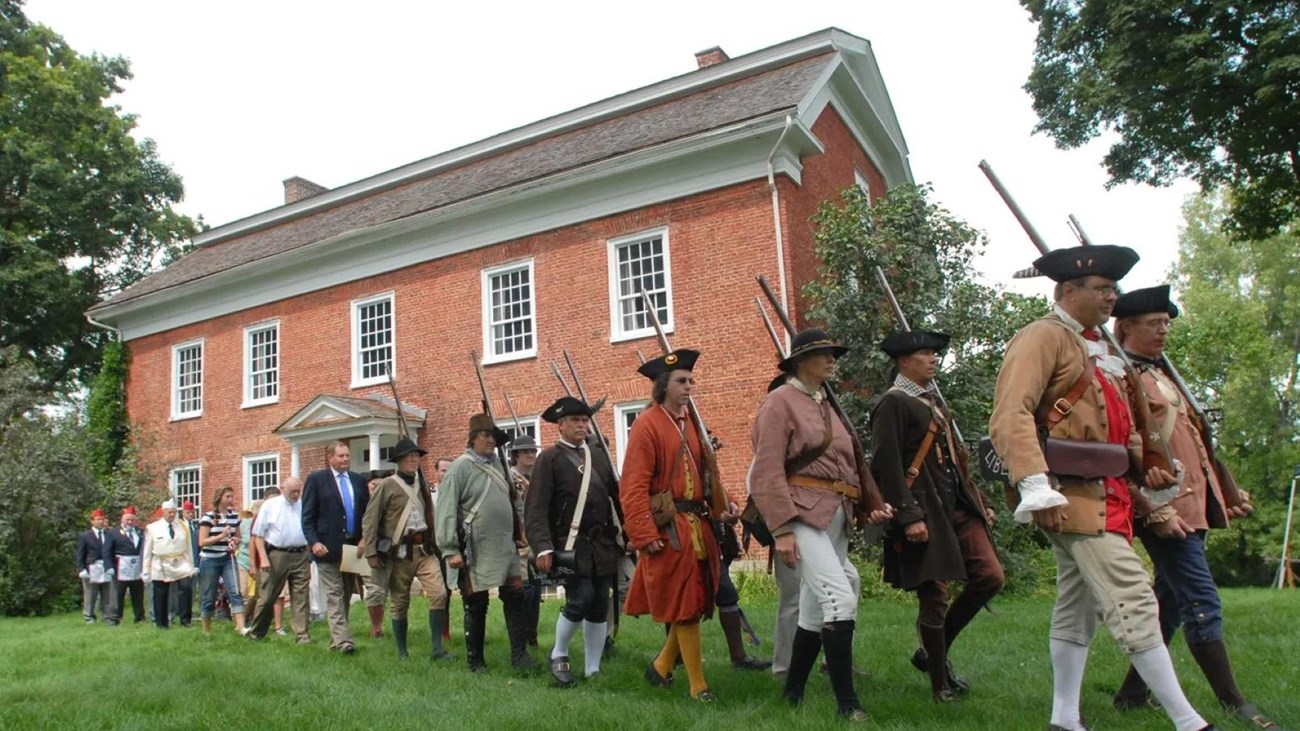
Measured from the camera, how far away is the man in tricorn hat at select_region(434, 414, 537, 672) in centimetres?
784

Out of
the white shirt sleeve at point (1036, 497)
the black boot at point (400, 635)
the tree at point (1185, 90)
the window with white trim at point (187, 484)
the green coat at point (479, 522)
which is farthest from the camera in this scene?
the window with white trim at point (187, 484)

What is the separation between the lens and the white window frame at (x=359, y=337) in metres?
22.0

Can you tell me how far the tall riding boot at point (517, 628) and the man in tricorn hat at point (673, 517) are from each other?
150 cm

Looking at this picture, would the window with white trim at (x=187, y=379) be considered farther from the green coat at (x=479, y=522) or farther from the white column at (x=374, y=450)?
the green coat at (x=479, y=522)

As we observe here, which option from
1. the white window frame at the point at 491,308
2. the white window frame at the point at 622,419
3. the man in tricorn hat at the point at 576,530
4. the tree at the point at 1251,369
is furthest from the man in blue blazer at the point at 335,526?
the tree at the point at 1251,369

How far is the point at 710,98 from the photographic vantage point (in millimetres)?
20156

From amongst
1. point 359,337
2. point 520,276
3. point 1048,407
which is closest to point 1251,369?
point 520,276

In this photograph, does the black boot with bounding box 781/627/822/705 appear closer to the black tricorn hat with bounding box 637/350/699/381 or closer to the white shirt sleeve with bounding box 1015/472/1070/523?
the white shirt sleeve with bounding box 1015/472/1070/523

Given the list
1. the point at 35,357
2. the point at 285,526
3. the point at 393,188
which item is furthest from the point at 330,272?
the point at 35,357

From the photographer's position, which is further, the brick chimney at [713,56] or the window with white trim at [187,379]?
the window with white trim at [187,379]

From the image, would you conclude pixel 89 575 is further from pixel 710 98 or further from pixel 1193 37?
pixel 1193 37

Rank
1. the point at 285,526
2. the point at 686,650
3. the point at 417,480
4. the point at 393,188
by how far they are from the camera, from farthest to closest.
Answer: the point at 393,188 < the point at 285,526 < the point at 417,480 < the point at 686,650

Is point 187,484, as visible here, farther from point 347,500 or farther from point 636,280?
point 347,500

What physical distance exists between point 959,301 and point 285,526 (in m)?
9.78
